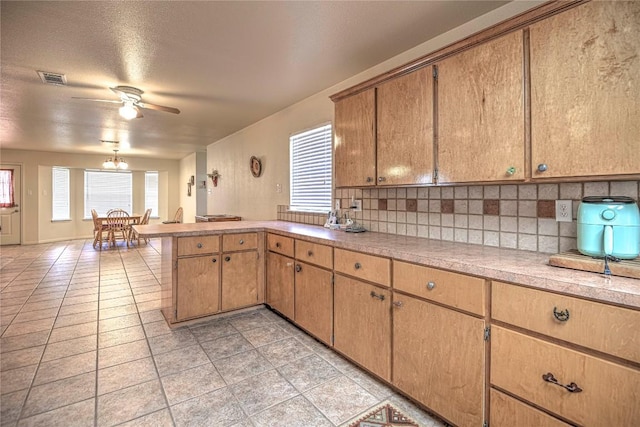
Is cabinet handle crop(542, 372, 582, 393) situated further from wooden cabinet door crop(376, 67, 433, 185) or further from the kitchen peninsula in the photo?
wooden cabinet door crop(376, 67, 433, 185)

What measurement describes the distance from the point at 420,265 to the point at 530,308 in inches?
20.7

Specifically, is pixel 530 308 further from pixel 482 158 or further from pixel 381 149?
pixel 381 149

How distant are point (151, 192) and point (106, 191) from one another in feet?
4.13

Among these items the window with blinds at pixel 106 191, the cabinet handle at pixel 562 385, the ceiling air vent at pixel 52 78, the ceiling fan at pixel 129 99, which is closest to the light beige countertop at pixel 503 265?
the cabinet handle at pixel 562 385

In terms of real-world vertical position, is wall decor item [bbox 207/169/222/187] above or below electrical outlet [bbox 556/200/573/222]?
above

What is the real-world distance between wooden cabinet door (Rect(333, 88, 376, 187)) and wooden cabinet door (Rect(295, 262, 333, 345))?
786mm

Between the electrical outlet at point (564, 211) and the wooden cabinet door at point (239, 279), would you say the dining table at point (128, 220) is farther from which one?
the electrical outlet at point (564, 211)

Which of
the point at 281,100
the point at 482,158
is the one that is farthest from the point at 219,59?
the point at 482,158

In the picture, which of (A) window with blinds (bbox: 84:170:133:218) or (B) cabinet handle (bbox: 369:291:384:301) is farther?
(A) window with blinds (bbox: 84:170:133:218)

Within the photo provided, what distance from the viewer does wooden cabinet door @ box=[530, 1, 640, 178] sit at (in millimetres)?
1182

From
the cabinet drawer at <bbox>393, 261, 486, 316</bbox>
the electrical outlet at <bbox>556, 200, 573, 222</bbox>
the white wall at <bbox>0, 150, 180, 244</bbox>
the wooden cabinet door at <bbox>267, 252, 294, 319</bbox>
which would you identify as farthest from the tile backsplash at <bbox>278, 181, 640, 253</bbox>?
the white wall at <bbox>0, 150, 180, 244</bbox>

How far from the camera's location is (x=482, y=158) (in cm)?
164

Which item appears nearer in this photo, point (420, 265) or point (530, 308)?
point (530, 308)

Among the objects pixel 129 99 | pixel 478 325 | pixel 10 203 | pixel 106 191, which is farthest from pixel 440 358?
pixel 106 191
